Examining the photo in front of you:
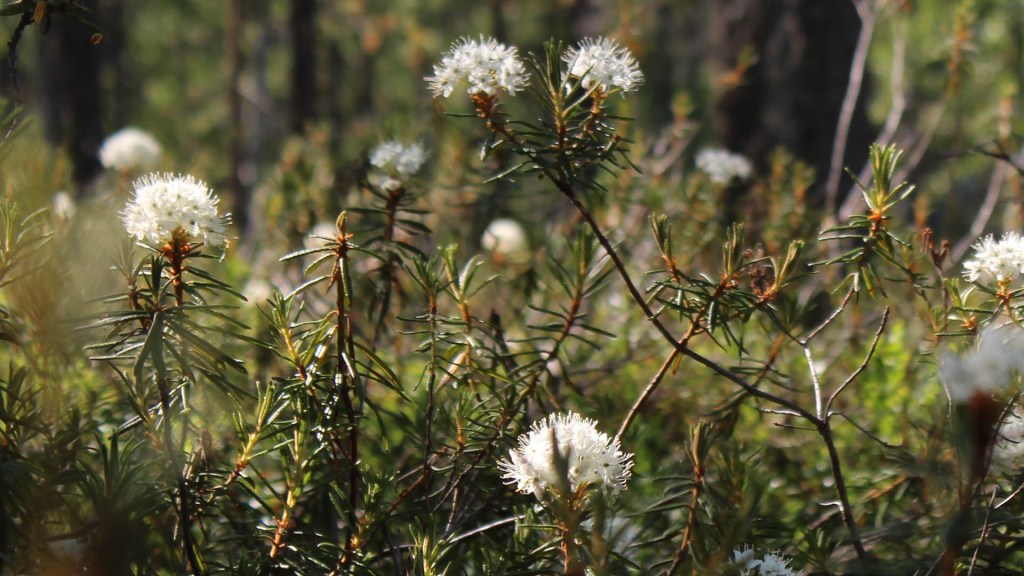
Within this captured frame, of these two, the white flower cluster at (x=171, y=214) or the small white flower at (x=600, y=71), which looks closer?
the white flower cluster at (x=171, y=214)

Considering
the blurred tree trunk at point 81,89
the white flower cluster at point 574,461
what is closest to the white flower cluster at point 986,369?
the white flower cluster at point 574,461

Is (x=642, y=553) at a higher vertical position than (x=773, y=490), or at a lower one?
lower

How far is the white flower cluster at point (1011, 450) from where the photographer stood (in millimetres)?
2109

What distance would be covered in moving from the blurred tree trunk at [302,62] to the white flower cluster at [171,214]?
819 cm

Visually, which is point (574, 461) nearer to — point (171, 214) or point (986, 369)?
point (986, 369)

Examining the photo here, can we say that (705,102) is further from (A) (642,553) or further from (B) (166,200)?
(B) (166,200)

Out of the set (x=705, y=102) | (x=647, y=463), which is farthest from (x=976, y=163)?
(x=647, y=463)

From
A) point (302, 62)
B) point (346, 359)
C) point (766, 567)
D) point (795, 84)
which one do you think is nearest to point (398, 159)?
point (346, 359)

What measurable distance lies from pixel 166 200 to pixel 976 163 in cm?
956

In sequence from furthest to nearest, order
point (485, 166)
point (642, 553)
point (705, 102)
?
point (705, 102) < point (485, 166) < point (642, 553)

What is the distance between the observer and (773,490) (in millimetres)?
2988

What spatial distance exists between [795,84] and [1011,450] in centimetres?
451

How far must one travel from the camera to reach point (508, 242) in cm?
450

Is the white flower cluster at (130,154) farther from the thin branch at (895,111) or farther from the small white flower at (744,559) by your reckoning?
the small white flower at (744,559)
